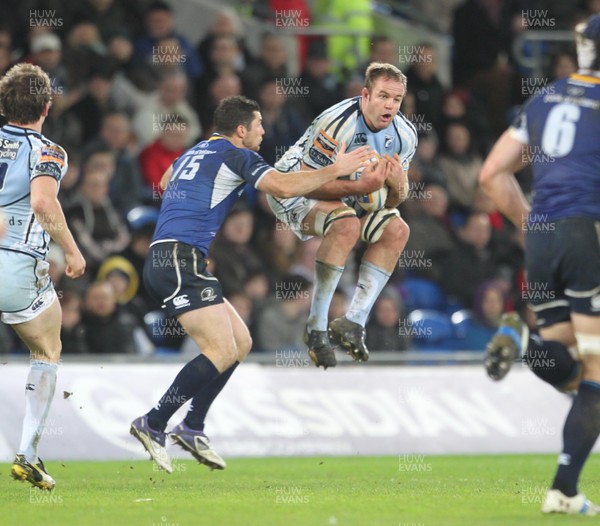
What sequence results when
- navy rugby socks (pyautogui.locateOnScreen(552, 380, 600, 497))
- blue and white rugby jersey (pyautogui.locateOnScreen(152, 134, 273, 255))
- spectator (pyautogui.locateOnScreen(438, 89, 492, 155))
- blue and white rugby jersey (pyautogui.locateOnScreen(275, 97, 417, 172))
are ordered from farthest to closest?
spectator (pyautogui.locateOnScreen(438, 89, 492, 155)), blue and white rugby jersey (pyautogui.locateOnScreen(275, 97, 417, 172)), blue and white rugby jersey (pyautogui.locateOnScreen(152, 134, 273, 255)), navy rugby socks (pyautogui.locateOnScreen(552, 380, 600, 497))

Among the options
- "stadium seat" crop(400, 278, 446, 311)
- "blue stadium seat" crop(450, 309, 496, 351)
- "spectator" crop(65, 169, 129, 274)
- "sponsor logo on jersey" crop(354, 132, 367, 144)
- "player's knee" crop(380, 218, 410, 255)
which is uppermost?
"sponsor logo on jersey" crop(354, 132, 367, 144)

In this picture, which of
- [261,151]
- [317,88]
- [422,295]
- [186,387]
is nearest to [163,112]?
[261,151]

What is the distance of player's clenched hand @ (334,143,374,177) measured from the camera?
29.6ft

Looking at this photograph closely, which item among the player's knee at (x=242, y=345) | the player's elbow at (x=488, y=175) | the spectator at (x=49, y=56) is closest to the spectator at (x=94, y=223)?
the spectator at (x=49, y=56)

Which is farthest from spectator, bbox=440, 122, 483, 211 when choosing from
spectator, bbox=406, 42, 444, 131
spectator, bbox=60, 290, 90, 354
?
spectator, bbox=60, 290, 90, 354

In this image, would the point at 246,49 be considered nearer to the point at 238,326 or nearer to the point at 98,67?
the point at 98,67

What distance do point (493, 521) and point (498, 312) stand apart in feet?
29.4

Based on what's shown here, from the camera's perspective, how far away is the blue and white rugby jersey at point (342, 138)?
388 inches

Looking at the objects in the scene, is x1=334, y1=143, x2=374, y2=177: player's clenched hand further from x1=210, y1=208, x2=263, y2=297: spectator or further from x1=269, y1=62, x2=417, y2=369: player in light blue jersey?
x1=210, y1=208, x2=263, y2=297: spectator

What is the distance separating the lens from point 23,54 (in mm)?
15305

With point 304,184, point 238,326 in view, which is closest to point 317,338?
point 238,326

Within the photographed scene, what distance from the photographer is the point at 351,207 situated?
10250mm

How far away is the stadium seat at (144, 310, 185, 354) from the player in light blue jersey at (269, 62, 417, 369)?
14.3 ft

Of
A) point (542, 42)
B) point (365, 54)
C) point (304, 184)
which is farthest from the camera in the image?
point (542, 42)
